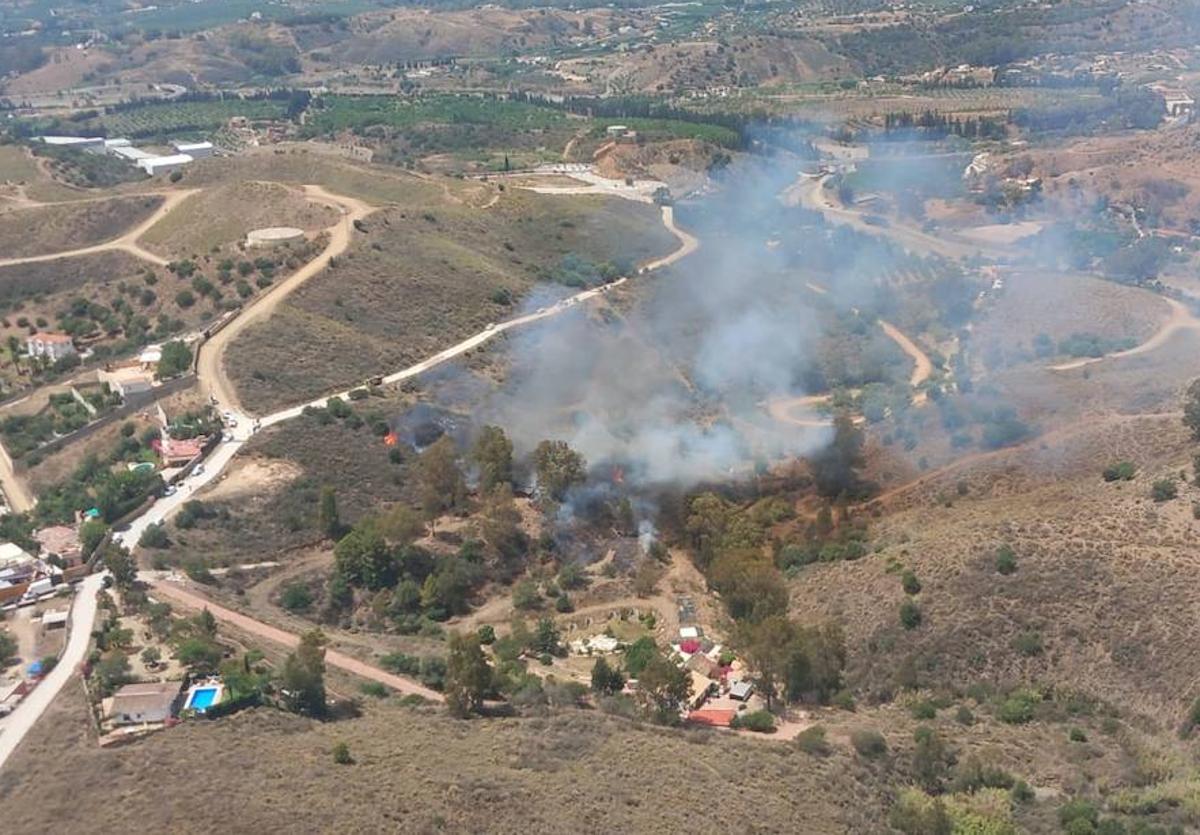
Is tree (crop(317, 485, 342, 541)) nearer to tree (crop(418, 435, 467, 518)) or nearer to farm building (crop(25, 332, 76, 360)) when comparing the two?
tree (crop(418, 435, 467, 518))

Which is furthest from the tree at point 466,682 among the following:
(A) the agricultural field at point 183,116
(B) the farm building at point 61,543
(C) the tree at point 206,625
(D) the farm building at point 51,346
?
(A) the agricultural field at point 183,116

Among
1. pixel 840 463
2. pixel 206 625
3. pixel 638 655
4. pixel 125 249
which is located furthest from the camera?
pixel 125 249

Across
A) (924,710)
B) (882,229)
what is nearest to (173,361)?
(924,710)

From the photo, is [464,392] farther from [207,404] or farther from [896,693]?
[896,693]

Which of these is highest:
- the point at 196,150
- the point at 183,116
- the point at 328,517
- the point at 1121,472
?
the point at 1121,472

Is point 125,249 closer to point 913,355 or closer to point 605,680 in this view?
point 913,355

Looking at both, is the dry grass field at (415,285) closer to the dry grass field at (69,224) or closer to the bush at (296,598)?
the bush at (296,598)
